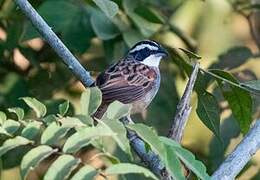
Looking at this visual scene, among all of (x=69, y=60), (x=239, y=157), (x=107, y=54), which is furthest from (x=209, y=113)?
(x=107, y=54)

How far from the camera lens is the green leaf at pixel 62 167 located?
2.46 meters

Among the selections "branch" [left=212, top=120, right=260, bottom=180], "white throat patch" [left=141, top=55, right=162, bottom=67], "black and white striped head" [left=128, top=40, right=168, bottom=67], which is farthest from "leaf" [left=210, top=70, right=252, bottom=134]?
"white throat patch" [left=141, top=55, right=162, bottom=67]

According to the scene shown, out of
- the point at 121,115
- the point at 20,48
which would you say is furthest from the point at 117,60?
the point at 121,115

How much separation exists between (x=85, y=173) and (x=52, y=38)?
4.46ft

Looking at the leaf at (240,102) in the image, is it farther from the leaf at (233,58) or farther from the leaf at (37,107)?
the leaf at (233,58)

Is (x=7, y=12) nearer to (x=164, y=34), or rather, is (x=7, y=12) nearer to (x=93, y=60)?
(x=93, y=60)

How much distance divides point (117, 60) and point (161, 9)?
0.60m

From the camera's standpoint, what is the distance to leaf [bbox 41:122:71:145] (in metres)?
2.56

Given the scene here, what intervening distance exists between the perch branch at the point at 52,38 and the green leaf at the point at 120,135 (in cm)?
123

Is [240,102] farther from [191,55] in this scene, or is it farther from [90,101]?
[90,101]

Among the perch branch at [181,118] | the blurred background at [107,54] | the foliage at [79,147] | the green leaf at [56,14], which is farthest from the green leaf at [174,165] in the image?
the green leaf at [56,14]

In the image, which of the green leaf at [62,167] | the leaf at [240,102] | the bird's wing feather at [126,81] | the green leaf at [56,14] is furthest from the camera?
the green leaf at [56,14]

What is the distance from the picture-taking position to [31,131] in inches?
105

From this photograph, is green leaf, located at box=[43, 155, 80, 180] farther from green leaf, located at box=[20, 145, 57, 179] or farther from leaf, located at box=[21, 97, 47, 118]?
leaf, located at box=[21, 97, 47, 118]
